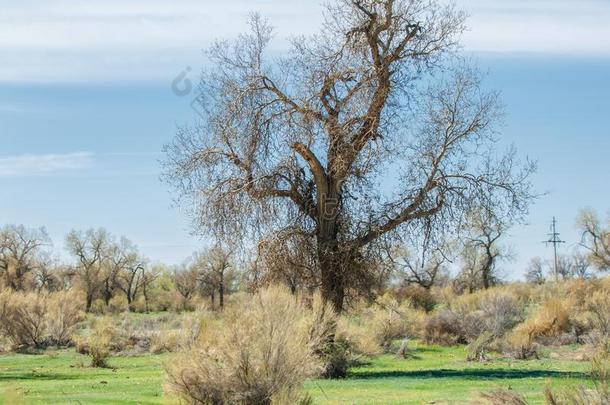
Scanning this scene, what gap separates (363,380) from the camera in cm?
2500

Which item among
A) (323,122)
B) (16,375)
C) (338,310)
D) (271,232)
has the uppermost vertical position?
(323,122)

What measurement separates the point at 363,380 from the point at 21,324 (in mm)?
22667

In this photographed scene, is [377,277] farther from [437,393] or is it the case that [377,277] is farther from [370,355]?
[437,393]

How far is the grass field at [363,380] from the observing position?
19.4 m

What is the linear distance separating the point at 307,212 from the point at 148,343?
47.2ft

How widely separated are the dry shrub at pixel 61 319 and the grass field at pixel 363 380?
21.5 ft

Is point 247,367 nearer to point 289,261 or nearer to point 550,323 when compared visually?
point 289,261

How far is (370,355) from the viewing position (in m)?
34.5

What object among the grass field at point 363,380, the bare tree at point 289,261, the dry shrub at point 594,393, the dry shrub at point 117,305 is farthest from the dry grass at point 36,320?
the dry shrub at point 117,305

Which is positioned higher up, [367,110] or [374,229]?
[367,110]

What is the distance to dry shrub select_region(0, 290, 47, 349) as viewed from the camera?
139 feet

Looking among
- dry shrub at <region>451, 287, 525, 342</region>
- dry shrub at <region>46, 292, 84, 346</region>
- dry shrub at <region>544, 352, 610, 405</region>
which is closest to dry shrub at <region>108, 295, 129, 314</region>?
dry shrub at <region>46, 292, 84, 346</region>

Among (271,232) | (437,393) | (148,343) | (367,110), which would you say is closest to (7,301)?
(148,343)

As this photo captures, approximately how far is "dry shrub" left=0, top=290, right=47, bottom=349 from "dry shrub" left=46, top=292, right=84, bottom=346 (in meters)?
0.38
